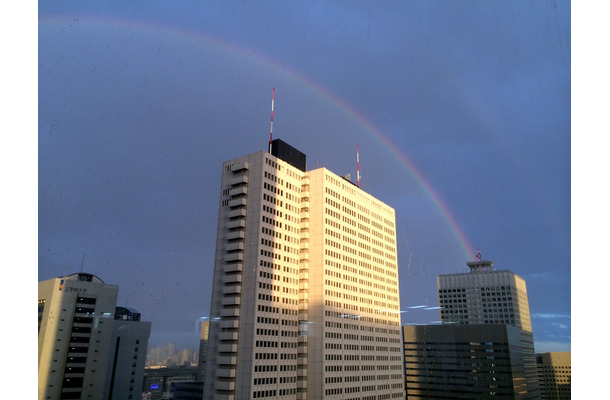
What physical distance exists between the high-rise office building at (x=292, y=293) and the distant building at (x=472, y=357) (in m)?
3.42

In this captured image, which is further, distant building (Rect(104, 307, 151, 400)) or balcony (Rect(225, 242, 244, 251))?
distant building (Rect(104, 307, 151, 400))

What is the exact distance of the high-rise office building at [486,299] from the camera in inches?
1085

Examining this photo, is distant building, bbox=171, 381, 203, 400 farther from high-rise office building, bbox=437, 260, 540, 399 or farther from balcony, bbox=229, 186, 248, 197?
high-rise office building, bbox=437, 260, 540, 399

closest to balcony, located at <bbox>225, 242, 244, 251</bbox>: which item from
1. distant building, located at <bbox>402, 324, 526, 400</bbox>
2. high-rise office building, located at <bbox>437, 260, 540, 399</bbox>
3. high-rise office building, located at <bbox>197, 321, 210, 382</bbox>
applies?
high-rise office building, located at <bbox>197, 321, 210, 382</bbox>

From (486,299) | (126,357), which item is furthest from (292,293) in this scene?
(486,299)

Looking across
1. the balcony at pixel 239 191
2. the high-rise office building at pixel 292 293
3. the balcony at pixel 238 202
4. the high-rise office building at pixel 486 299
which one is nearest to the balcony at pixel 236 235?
the high-rise office building at pixel 292 293

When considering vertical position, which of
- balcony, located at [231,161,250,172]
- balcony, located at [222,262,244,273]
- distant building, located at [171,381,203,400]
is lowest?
distant building, located at [171,381,203,400]

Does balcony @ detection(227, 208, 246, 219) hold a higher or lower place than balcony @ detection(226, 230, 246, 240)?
higher

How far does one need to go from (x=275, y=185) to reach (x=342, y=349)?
11133mm

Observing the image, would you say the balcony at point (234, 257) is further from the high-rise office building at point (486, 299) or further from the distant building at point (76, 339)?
the high-rise office building at point (486, 299)

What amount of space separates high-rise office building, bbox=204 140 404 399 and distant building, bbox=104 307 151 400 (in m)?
6.50

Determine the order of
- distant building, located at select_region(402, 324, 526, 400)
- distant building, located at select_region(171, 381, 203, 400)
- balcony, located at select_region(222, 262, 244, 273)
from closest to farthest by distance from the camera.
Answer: balcony, located at select_region(222, 262, 244, 273), distant building, located at select_region(171, 381, 203, 400), distant building, located at select_region(402, 324, 526, 400)

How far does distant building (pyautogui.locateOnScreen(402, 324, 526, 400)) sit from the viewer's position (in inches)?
990

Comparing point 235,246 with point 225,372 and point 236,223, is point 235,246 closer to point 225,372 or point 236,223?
point 236,223
